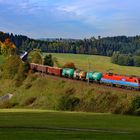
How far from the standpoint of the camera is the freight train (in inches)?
3417

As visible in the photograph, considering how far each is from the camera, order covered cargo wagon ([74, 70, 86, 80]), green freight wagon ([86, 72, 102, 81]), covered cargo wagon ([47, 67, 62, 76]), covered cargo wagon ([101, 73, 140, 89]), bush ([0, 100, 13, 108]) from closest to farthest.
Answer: covered cargo wagon ([101, 73, 140, 89]), bush ([0, 100, 13, 108]), green freight wagon ([86, 72, 102, 81]), covered cargo wagon ([74, 70, 86, 80]), covered cargo wagon ([47, 67, 62, 76])

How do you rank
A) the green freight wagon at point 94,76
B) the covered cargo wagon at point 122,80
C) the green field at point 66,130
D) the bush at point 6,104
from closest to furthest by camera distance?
1. the green field at point 66,130
2. the covered cargo wagon at point 122,80
3. the bush at point 6,104
4. the green freight wagon at point 94,76

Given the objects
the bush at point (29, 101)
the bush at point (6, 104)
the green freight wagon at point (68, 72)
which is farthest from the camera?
the green freight wagon at point (68, 72)

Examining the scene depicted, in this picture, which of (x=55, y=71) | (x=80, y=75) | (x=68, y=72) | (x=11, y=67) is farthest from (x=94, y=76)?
(x=11, y=67)

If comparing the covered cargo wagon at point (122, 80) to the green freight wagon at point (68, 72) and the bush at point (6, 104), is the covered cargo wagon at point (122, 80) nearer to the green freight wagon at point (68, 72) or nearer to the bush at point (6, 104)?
the green freight wagon at point (68, 72)

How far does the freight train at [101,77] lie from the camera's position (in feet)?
285

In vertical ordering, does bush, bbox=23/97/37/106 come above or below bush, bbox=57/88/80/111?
below

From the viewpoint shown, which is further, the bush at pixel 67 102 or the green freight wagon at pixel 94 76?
the green freight wagon at pixel 94 76

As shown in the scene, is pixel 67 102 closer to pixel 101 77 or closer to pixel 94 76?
pixel 101 77

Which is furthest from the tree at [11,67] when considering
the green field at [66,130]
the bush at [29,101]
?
the green field at [66,130]

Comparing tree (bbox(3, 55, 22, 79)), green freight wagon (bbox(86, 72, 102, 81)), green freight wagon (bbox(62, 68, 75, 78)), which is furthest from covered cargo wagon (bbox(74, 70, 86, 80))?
tree (bbox(3, 55, 22, 79))

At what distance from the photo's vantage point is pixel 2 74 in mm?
140000

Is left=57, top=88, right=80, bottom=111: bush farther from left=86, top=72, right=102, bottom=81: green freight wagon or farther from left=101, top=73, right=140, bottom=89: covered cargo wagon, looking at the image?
left=86, top=72, right=102, bottom=81: green freight wagon

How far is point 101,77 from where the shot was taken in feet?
327
